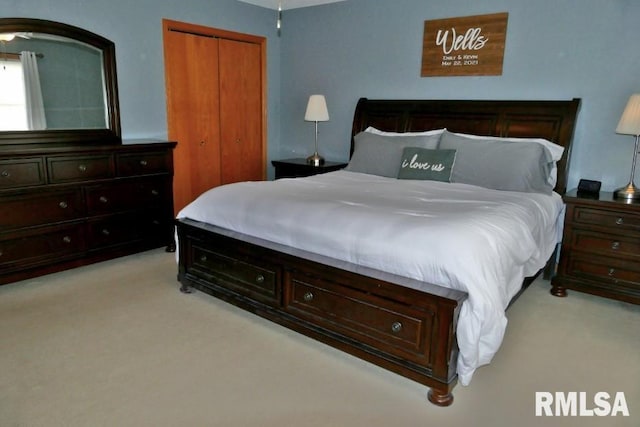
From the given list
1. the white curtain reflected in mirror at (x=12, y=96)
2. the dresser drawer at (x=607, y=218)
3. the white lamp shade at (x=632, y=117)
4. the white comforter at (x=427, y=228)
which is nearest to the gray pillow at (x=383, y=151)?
the white comforter at (x=427, y=228)

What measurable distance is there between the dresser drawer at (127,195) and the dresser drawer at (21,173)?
0.37m

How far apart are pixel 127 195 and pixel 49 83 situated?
106 centimetres

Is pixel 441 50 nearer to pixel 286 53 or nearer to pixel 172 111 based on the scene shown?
pixel 286 53

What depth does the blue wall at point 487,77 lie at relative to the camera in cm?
354

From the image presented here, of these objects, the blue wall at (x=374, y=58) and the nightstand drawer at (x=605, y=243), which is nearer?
the nightstand drawer at (x=605, y=243)

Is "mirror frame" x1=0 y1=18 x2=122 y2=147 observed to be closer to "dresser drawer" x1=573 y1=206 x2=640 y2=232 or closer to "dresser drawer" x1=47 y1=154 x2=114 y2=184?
"dresser drawer" x1=47 y1=154 x2=114 y2=184

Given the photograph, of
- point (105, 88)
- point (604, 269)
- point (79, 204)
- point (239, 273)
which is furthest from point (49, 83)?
point (604, 269)

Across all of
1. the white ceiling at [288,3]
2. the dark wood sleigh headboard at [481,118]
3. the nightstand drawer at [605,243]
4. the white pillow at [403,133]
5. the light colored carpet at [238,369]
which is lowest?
the light colored carpet at [238,369]

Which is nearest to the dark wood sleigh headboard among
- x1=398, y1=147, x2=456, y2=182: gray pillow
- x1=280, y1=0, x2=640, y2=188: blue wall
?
x1=280, y1=0, x2=640, y2=188: blue wall

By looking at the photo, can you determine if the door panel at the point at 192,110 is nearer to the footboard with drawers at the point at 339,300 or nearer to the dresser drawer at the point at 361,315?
the footboard with drawers at the point at 339,300

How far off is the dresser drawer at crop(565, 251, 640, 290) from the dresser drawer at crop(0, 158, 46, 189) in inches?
153

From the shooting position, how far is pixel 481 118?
13.3 feet

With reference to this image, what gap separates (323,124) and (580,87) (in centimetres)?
259

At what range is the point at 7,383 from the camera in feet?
7.33
